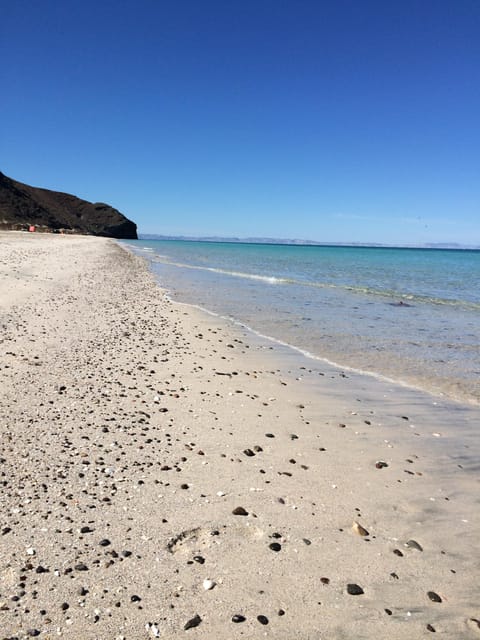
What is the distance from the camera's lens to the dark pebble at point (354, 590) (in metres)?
3.25

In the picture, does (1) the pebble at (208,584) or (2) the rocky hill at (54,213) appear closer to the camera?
(1) the pebble at (208,584)

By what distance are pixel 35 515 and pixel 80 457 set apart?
3.49 feet

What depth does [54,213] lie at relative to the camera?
14588cm

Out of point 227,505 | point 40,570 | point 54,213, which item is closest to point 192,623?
point 40,570

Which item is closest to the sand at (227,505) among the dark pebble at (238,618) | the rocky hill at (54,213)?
the dark pebble at (238,618)

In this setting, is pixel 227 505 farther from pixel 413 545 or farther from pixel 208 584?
pixel 413 545

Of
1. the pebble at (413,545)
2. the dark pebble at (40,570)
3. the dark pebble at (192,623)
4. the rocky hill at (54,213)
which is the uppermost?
the rocky hill at (54,213)

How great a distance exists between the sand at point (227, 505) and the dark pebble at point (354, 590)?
11mm

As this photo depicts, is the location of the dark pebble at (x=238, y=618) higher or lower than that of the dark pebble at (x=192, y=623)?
lower

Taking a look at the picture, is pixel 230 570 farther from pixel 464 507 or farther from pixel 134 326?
pixel 134 326

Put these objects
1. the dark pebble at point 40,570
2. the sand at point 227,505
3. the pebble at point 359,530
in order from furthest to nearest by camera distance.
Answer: the pebble at point 359,530
the dark pebble at point 40,570
the sand at point 227,505

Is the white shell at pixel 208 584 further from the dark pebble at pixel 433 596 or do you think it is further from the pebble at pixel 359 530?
the dark pebble at pixel 433 596

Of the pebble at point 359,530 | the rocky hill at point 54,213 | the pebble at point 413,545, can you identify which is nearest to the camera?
the pebble at point 413,545

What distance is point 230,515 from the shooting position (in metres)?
4.11
